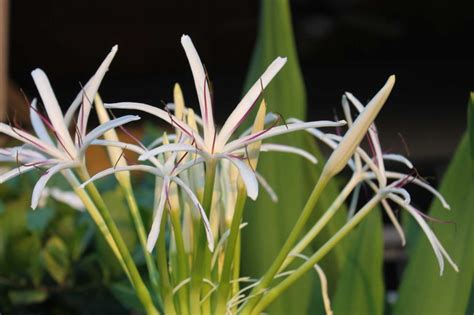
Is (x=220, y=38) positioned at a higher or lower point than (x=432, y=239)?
higher

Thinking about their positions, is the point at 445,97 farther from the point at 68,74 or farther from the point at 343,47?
the point at 68,74

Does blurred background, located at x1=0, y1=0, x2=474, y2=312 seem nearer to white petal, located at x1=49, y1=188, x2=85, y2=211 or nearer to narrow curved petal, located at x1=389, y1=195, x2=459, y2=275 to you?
white petal, located at x1=49, y1=188, x2=85, y2=211

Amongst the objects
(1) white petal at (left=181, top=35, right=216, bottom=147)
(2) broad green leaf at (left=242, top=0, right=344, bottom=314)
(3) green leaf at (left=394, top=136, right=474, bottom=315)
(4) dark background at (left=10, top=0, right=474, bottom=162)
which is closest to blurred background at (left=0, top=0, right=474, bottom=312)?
(4) dark background at (left=10, top=0, right=474, bottom=162)

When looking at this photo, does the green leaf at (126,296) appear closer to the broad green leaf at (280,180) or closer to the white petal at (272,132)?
the broad green leaf at (280,180)

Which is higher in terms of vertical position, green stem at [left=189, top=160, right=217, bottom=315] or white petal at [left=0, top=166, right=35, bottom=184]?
white petal at [left=0, top=166, right=35, bottom=184]

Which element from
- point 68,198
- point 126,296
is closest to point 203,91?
point 126,296

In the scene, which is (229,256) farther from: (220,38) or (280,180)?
(220,38)

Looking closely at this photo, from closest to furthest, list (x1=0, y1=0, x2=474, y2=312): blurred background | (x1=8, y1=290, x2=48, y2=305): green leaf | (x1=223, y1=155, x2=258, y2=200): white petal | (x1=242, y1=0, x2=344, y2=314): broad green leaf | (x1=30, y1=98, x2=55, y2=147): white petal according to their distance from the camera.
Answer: (x1=223, y1=155, x2=258, y2=200): white petal
(x1=30, y1=98, x2=55, y2=147): white petal
(x1=242, y1=0, x2=344, y2=314): broad green leaf
(x1=8, y1=290, x2=48, y2=305): green leaf
(x1=0, y1=0, x2=474, y2=312): blurred background
